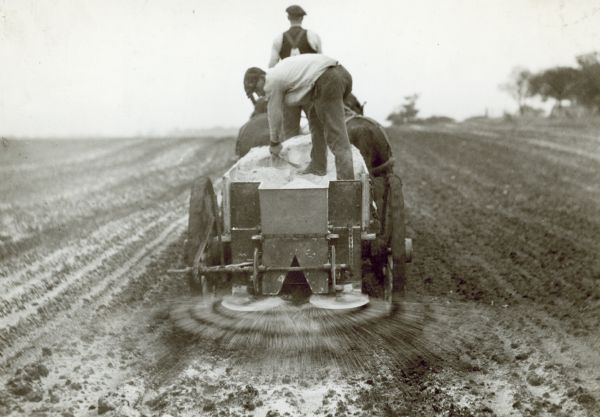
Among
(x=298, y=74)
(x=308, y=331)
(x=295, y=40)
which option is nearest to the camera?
(x=308, y=331)

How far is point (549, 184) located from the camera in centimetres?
1364

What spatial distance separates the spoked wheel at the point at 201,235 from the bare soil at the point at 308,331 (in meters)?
0.26

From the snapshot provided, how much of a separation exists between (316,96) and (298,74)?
0.87 ft

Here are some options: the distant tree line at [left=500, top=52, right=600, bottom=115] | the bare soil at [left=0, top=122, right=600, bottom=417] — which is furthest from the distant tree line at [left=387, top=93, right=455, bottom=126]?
the bare soil at [left=0, top=122, right=600, bottom=417]

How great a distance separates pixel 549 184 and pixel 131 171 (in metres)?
10.6

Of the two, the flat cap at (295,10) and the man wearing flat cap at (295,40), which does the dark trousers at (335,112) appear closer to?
the man wearing flat cap at (295,40)

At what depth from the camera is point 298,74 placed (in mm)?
5883

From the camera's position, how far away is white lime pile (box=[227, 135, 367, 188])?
20.8 feet

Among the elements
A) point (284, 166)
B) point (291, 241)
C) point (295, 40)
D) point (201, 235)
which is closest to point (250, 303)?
point (291, 241)

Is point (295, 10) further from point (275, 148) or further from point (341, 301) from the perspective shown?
point (341, 301)

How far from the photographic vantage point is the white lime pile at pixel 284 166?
634 centimetres

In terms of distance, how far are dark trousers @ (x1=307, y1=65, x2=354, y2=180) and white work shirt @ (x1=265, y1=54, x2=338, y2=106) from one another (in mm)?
70

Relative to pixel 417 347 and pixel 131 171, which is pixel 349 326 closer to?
pixel 417 347

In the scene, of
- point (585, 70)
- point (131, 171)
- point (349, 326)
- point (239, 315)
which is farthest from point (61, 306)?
point (585, 70)
